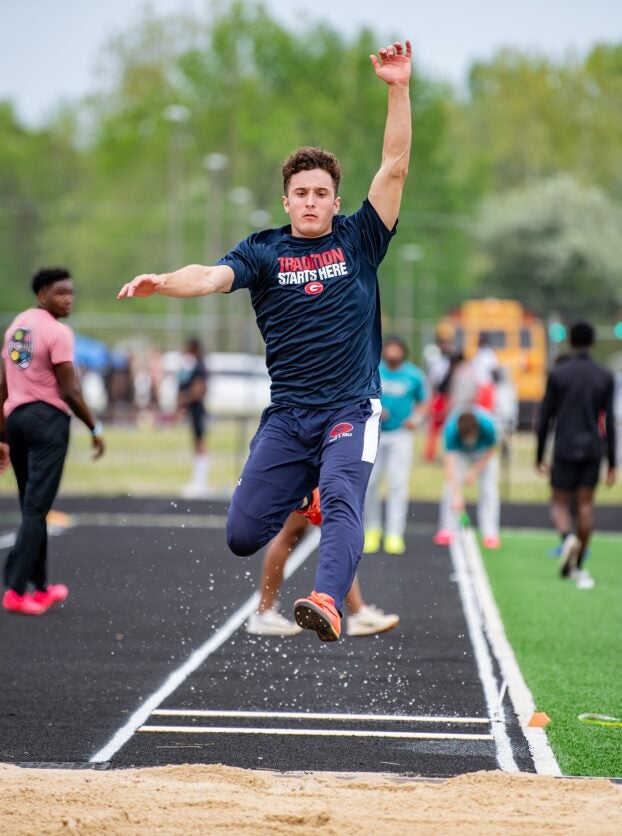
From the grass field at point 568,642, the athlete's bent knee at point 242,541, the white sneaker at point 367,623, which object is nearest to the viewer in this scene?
the grass field at point 568,642

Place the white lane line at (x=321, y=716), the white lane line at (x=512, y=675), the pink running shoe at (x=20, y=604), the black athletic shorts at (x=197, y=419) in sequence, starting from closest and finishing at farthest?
1. the white lane line at (x=512, y=675)
2. the white lane line at (x=321, y=716)
3. the pink running shoe at (x=20, y=604)
4. the black athletic shorts at (x=197, y=419)

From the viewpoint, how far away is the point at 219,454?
1105 inches

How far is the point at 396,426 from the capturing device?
43.7ft

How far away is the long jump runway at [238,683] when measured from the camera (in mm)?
5664

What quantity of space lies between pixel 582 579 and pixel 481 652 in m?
3.60

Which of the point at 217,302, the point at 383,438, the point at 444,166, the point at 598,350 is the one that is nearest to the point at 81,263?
the point at 217,302

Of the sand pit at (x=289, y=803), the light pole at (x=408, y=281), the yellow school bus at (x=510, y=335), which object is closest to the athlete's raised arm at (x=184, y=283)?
the sand pit at (x=289, y=803)

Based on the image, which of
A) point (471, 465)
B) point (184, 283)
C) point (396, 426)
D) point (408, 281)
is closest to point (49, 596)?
point (184, 283)

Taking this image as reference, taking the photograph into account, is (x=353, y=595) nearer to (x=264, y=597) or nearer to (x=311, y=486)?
(x=264, y=597)

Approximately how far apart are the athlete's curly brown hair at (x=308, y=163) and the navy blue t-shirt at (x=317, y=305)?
0.23m

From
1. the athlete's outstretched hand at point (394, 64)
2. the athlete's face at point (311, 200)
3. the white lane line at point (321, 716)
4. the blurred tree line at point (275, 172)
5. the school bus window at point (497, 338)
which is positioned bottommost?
the white lane line at point (321, 716)

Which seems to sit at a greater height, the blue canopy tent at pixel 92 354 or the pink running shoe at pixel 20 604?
the blue canopy tent at pixel 92 354

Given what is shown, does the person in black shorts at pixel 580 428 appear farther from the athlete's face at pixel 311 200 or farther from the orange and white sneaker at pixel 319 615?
the orange and white sneaker at pixel 319 615

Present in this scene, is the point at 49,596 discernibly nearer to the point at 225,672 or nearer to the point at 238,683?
the point at 225,672
